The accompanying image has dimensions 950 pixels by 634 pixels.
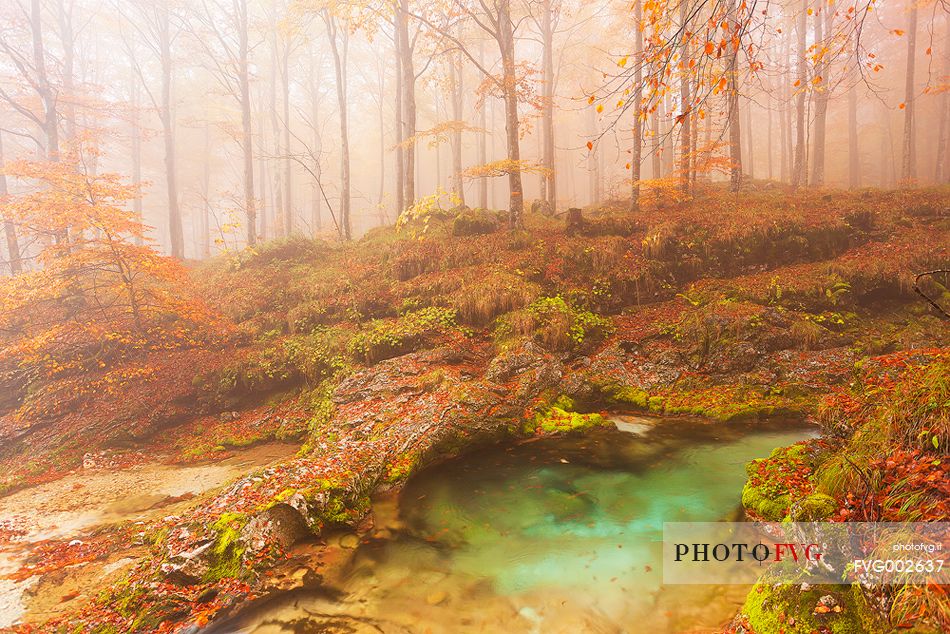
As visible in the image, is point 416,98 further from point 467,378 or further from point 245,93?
point 467,378

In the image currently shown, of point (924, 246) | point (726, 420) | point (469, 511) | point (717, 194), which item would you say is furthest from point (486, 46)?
point (469, 511)

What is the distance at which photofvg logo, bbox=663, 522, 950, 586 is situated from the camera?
9.46ft

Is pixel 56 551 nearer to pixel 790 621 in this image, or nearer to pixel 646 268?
pixel 790 621

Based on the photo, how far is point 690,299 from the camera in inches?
436

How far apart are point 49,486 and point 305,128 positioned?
41.2 metres

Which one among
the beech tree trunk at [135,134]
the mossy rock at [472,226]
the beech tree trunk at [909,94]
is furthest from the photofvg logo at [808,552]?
the beech tree trunk at [135,134]

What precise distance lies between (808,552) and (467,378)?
Answer: 644cm

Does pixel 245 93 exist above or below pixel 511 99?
above

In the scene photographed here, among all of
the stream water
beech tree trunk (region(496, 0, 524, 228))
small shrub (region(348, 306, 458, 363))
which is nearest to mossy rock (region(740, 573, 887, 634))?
the stream water

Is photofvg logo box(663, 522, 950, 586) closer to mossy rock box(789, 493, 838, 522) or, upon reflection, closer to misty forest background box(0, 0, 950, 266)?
mossy rock box(789, 493, 838, 522)

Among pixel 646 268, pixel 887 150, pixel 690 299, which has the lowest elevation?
pixel 690 299

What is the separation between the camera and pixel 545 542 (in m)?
5.44

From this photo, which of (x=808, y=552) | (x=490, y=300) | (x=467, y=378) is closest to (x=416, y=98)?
(x=490, y=300)

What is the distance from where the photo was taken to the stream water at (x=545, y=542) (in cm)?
431
